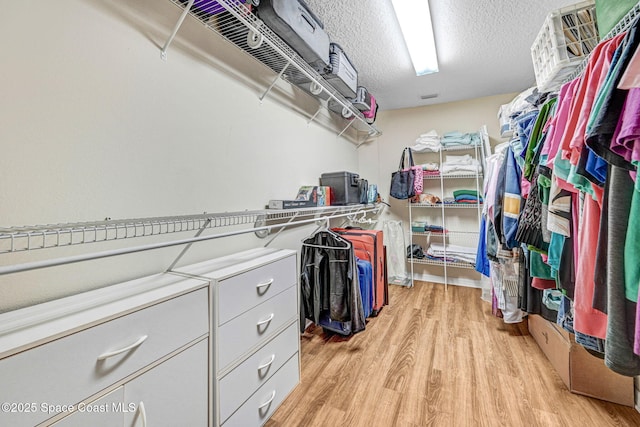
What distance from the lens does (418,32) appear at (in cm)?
179

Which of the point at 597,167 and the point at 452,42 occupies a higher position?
the point at 452,42

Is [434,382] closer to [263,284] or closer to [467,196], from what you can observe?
[263,284]

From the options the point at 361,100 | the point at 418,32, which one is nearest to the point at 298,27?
the point at 418,32

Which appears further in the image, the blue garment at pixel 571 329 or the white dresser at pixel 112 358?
the blue garment at pixel 571 329

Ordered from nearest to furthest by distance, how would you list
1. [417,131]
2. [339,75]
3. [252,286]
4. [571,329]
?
1. [571,329]
2. [252,286]
3. [339,75]
4. [417,131]

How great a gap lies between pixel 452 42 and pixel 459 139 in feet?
4.39

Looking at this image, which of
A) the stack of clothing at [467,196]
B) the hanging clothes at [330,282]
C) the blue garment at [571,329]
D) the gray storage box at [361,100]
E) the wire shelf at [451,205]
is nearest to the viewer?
the blue garment at [571,329]

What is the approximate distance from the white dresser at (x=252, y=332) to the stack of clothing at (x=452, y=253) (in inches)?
88.9

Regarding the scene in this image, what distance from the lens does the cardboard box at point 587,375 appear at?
1.31 meters

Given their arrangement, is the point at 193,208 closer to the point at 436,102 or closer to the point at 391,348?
the point at 391,348

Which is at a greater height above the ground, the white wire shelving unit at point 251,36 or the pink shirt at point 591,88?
the white wire shelving unit at point 251,36

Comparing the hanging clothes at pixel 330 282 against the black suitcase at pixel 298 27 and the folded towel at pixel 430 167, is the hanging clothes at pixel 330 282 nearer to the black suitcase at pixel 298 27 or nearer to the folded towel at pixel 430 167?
the black suitcase at pixel 298 27

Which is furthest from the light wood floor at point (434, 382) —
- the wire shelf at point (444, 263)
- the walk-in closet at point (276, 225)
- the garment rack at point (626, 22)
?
the garment rack at point (626, 22)

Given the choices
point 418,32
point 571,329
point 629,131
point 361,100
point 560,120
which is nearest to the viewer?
point 629,131
